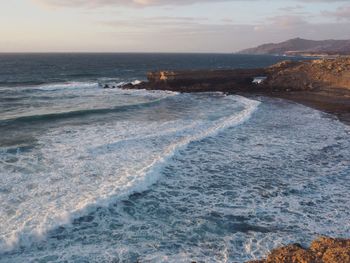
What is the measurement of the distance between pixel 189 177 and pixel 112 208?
3.56 metres

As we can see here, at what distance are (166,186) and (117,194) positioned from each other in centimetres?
178

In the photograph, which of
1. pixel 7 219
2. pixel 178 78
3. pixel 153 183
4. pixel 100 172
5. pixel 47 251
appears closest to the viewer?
pixel 47 251

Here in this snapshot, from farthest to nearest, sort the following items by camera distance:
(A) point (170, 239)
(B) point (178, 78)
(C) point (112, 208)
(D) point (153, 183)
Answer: (B) point (178, 78) < (D) point (153, 183) < (C) point (112, 208) < (A) point (170, 239)

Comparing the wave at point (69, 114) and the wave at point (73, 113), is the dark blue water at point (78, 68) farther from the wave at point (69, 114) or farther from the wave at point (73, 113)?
the wave at point (69, 114)

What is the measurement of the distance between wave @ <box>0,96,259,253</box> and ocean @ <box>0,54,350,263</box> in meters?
0.03

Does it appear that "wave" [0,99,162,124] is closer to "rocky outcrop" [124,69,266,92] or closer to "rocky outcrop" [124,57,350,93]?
"rocky outcrop" [124,69,266,92]

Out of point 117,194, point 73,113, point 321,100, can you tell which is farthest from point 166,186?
point 321,100

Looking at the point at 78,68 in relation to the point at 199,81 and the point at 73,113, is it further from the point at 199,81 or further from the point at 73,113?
the point at 73,113

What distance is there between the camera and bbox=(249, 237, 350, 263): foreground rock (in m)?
7.17

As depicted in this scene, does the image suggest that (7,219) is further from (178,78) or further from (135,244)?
(178,78)

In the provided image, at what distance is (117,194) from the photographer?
11594 millimetres

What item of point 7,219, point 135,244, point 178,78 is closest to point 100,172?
point 7,219

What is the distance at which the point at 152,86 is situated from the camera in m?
40.5

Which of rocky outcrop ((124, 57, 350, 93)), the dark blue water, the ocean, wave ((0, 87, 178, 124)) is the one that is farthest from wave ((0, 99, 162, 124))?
the dark blue water
